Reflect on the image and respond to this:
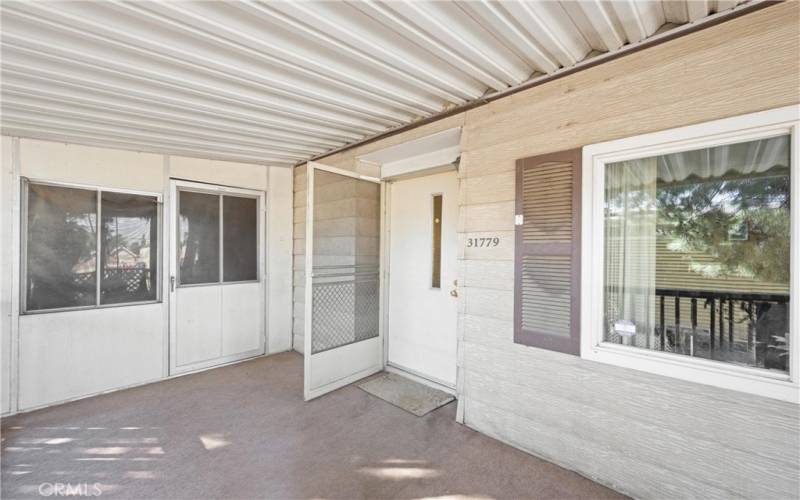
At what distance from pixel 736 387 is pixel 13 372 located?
5565 millimetres

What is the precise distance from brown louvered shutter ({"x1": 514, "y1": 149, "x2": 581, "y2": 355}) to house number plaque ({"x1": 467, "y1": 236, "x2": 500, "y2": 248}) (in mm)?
197

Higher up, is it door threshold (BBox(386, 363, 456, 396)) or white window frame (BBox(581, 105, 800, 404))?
white window frame (BBox(581, 105, 800, 404))

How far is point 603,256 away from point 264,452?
8.99 feet

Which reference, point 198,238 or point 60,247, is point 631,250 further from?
point 60,247

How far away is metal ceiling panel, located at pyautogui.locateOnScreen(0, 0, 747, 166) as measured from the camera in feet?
5.82

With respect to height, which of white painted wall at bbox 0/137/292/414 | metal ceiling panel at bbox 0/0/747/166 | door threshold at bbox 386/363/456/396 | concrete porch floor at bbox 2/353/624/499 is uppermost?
metal ceiling panel at bbox 0/0/747/166

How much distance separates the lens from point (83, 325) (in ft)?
11.8

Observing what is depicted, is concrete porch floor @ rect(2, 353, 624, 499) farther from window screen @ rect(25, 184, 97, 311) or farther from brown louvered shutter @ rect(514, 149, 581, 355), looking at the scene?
window screen @ rect(25, 184, 97, 311)

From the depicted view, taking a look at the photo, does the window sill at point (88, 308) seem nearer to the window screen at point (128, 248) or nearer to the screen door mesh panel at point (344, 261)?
the window screen at point (128, 248)

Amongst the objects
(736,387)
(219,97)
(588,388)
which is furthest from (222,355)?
(736,387)

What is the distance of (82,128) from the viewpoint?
3189 mm

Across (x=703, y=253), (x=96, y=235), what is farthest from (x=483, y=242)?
(x=96, y=235)

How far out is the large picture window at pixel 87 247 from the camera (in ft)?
11.2

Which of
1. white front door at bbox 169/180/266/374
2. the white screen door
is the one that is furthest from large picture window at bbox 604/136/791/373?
white front door at bbox 169/180/266/374
